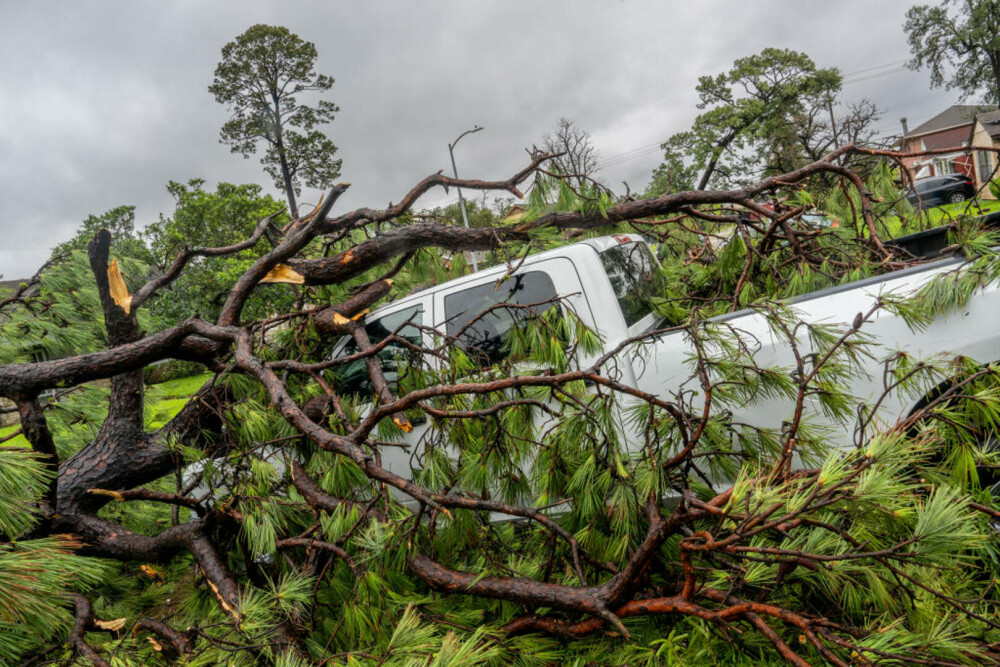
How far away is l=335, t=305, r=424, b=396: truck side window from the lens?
9.30 feet

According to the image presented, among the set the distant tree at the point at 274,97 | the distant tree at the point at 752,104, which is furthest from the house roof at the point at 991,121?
the distant tree at the point at 274,97

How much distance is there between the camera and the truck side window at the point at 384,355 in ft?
9.30

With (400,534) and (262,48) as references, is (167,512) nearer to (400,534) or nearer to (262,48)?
(400,534)

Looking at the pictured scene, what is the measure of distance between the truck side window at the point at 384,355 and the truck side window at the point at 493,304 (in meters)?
0.25

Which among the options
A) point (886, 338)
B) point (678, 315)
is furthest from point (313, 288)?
point (886, 338)

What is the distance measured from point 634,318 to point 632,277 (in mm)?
327

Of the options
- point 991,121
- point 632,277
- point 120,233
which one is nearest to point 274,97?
point 120,233

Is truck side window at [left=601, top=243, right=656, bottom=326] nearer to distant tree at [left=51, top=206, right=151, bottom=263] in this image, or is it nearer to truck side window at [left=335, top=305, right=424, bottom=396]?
truck side window at [left=335, top=305, right=424, bottom=396]

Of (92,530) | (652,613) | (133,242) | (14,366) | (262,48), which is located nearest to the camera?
(652,613)

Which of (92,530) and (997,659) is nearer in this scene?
(997,659)

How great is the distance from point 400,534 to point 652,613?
0.86 meters

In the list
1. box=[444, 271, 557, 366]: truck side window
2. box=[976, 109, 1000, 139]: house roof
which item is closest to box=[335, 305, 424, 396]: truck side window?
box=[444, 271, 557, 366]: truck side window

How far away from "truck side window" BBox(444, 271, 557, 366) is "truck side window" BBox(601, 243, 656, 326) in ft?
1.26

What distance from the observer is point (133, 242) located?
19.6 m
